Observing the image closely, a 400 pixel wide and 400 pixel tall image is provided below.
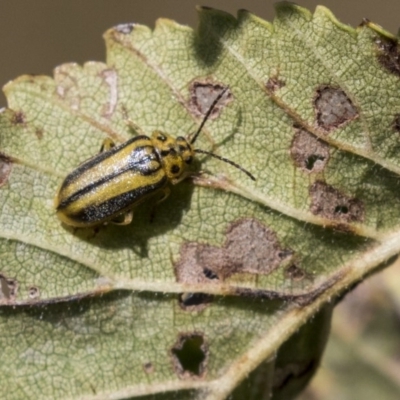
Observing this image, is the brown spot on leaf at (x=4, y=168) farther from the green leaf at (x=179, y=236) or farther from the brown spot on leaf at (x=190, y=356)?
the brown spot on leaf at (x=190, y=356)

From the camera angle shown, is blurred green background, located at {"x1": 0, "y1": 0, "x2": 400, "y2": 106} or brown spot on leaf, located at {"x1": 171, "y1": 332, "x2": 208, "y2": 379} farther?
blurred green background, located at {"x1": 0, "y1": 0, "x2": 400, "y2": 106}

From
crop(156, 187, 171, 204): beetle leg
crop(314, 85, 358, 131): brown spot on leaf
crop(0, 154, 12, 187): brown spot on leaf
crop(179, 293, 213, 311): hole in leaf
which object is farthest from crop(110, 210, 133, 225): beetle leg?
crop(314, 85, 358, 131): brown spot on leaf

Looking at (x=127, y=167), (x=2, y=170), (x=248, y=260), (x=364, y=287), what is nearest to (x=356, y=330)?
(x=364, y=287)

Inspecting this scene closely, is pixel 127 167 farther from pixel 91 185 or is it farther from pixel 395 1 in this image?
pixel 395 1

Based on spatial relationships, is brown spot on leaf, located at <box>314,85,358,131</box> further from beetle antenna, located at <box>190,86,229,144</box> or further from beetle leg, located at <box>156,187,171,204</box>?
beetle leg, located at <box>156,187,171,204</box>

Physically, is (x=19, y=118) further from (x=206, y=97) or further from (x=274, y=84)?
(x=274, y=84)
